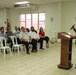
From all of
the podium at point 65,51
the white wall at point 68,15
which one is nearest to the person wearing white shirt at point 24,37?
the podium at point 65,51

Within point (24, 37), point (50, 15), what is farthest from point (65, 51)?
point (50, 15)

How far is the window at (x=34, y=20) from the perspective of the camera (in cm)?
1108

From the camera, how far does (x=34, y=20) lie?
1145 cm

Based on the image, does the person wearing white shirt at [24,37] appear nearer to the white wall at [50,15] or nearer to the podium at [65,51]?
the podium at [65,51]

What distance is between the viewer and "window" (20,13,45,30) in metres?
11.1

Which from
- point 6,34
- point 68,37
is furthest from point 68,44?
point 6,34

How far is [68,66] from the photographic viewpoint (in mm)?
4164

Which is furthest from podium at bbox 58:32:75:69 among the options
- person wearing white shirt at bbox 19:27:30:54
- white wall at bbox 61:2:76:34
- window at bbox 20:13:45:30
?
window at bbox 20:13:45:30

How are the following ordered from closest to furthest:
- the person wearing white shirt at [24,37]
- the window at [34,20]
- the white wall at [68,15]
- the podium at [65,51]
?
the podium at [65,51], the person wearing white shirt at [24,37], the white wall at [68,15], the window at [34,20]

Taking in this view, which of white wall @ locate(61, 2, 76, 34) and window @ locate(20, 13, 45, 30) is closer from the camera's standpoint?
white wall @ locate(61, 2, 76, 34)

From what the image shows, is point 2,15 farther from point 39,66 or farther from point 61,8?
point 39,66

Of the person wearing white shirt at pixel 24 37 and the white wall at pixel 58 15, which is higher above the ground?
the white wall at pixel 58 15

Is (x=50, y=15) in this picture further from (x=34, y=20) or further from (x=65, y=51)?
(x=65, y=51)

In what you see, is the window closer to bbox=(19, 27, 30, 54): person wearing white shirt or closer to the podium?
bbox=(19, 27, 30, 54): person wearing white shirt
